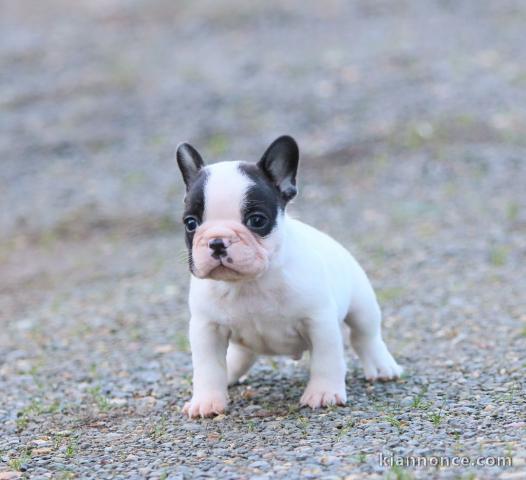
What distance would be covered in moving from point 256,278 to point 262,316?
0.25 meters

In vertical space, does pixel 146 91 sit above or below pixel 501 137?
above

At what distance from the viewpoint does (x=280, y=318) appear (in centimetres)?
589

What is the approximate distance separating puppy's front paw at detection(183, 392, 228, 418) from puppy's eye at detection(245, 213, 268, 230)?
3.57 ft

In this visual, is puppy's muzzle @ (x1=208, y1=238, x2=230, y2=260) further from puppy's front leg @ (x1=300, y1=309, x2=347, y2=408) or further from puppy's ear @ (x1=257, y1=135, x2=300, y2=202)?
puppy's front leg @ (x1=300, y1=309, x2=347, y2=408)

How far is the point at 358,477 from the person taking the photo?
460 cm

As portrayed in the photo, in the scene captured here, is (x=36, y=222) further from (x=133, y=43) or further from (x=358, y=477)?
(x=358, y=477)

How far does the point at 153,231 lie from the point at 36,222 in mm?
1870

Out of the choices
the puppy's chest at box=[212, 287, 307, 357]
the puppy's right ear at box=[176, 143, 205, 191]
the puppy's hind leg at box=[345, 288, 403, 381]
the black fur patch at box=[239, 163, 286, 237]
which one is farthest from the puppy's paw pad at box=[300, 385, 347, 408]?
the puppy's right ear at box=[176, 143, 205, 191]

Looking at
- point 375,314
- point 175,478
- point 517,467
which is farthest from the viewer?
point 375,314

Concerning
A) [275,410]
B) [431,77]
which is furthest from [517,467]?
[431,77]

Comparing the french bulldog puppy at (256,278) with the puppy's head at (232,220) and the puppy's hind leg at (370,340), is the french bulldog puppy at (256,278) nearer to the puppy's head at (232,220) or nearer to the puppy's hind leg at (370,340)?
the puppy's head at (232,220)

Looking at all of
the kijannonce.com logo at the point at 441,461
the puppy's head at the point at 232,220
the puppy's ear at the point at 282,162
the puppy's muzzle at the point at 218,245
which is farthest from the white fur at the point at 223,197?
the kijannonce.com logo at the point at 441,461

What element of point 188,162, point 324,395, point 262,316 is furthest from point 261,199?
point 324,395

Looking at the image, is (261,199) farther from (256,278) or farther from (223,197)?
(256,278)
